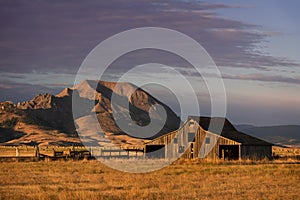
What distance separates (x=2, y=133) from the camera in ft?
570

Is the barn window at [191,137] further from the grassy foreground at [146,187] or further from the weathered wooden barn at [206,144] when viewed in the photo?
the grassy foreground at [146,187]

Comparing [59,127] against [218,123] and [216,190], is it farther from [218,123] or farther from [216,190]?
[216,190]

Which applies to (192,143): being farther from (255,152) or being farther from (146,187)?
(146,187)

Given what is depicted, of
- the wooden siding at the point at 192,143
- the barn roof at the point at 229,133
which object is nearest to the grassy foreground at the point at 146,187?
the wooden siding at the point at 192,143

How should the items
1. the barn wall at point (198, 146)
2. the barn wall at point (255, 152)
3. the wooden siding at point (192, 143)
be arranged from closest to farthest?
the barn wall at point (255, 152) < the barn wall at point (198, 146) < the wooden siding at point (192, 143)

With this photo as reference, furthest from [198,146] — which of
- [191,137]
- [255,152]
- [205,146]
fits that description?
[255,152]

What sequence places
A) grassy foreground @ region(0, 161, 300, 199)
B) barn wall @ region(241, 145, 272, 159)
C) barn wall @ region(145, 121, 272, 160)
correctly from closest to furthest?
1. grassy foreground @ region(0, 161, 300, 199)
2. barn wall @ region(241, 145, 272, 159)
3. barn wall @ region(145, 121, 272, 160)

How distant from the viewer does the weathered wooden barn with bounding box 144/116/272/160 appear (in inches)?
1926

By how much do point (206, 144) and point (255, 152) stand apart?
470cm

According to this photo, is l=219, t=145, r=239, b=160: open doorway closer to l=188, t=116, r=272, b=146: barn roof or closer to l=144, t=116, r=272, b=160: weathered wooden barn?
l=144, t=116, r=272, b=160: weathered wooden barn

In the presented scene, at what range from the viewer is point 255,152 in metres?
49.7

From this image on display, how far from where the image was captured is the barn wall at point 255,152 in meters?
48.4

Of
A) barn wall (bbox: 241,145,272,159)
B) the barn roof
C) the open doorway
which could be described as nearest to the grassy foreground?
barn wall (bbox: 241,145,272,159)

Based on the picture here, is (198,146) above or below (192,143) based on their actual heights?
below
